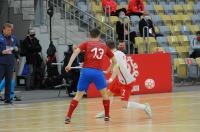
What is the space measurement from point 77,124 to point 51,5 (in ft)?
43.5

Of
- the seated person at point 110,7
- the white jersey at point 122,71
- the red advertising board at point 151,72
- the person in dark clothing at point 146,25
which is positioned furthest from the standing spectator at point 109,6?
the white jersey at point 122,71

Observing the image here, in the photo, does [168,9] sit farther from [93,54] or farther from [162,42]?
[93,54]

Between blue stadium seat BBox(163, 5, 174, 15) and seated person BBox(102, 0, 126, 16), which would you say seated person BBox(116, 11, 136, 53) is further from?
blue stadium seat BBox(163, 5, 174, 15)

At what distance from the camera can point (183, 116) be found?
1428 centimetres

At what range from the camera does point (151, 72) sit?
2206cm

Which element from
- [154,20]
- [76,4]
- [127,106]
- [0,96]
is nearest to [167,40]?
[154,20]

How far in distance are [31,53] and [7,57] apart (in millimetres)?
5287

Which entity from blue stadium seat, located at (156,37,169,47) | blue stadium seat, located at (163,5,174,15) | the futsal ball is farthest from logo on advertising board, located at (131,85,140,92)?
blue stadium seat, located at (163,5,174,15)

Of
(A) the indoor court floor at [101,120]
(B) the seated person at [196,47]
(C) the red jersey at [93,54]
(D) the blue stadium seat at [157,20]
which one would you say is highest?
(D) the blue stadium seat at [157,20]

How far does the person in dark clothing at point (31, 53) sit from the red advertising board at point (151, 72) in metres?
A: 3.90

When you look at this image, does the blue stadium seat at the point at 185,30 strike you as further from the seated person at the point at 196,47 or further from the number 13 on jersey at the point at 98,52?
the number 13 on jersey at the point at 98,52

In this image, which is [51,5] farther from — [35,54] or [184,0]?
[184,0]

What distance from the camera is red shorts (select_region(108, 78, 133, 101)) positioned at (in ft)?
48.8

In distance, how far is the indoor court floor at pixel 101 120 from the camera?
41.1 ft
